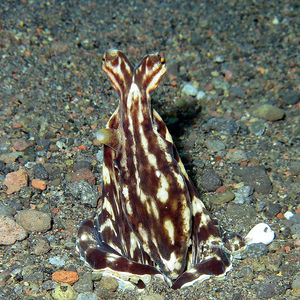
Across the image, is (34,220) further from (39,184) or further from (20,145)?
(20,145)

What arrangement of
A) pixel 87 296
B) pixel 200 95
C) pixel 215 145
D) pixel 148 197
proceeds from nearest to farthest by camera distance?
pixel 148 197, pixel 87 296, pixel 215 145, pixel 200 95

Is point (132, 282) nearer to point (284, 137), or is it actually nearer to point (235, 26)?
point (284, 137)

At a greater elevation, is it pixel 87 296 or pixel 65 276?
pixel 65 276

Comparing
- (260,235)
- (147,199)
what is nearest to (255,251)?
(260,235)

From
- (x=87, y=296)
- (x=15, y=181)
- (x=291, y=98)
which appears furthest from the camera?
(x=291, y=98)

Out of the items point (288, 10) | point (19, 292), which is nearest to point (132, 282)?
point (19, 292)

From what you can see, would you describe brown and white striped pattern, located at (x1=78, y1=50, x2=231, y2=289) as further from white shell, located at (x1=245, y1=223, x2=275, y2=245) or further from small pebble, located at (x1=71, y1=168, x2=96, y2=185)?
small pebble, located at (x1=71, y1=168, x2=96, y2=185)

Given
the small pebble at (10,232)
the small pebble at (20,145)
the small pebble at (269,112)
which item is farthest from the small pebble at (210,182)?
the small pebble at (20,145)
